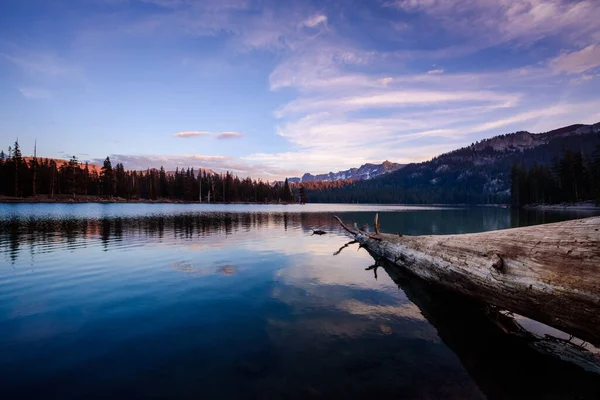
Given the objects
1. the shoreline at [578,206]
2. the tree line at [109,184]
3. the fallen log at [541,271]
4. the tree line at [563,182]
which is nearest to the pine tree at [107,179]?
the tree line at [109,184]

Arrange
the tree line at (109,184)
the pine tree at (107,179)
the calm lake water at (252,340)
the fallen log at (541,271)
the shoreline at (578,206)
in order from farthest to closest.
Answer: the pine tree at (107,179) → the tree line at (109,184) → the shoreline at (578,206) → the calm lake water at (252,340) → the fallen log at (541,271)

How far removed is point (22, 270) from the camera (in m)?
12.6

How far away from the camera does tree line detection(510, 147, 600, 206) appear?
71.4m

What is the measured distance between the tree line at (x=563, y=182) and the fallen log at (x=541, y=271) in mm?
83663

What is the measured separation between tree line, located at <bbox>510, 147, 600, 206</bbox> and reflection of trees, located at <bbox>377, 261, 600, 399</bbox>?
8240cm

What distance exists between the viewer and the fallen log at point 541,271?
4.48 metres

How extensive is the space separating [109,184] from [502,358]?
5402 inches

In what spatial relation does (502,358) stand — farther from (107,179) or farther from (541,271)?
(107,179)

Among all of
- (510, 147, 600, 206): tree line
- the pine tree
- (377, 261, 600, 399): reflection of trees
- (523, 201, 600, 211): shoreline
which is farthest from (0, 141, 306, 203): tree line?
(377, 261, 600, 399): reflection of trees

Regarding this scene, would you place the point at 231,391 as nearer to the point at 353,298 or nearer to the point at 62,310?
the point at 353,298

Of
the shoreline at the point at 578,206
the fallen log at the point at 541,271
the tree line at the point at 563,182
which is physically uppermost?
the tree line at the point at 563,182

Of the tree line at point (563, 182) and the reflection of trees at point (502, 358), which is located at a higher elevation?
the tree line at point (563, 182)

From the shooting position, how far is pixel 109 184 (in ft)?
377

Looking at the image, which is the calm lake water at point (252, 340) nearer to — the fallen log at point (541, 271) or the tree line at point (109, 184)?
the fallen log at point (541, 271)
